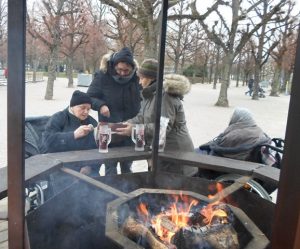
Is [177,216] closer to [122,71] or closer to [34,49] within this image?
[122,71]

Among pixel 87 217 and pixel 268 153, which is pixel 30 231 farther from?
pixel 268 153

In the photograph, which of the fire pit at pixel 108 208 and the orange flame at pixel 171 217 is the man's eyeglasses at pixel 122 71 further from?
the orange flame at pixel 171 217

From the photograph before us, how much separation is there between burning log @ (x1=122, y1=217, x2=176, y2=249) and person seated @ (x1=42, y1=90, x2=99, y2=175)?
3.74ft

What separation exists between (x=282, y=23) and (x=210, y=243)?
13864 millimetres

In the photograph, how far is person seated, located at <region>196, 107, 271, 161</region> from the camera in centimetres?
312

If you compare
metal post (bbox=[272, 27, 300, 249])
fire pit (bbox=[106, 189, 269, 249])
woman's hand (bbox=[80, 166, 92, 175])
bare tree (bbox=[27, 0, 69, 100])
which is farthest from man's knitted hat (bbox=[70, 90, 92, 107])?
bare tree (bbox=[27, 0, 69, 100])

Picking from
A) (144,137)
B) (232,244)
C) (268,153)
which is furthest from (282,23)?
(232,244)

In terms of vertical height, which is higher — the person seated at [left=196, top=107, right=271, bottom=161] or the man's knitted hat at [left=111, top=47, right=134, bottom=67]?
the man's knitted hat at [left=111, top=47, right=134, bottom=67]

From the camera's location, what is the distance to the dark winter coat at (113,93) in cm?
318

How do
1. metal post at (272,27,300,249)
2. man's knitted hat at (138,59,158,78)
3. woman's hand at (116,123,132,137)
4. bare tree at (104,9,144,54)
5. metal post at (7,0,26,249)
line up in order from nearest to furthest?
metal post at (272,27,300,249) < metal post at (7,0,26,249) < woman's hand at (116,123,132,137) < man's knitted hat at (138,59,158,78) < bare tree at (104,9,144,54)

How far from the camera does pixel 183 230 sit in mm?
1599

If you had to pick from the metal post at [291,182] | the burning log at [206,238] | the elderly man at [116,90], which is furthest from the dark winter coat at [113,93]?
the metal post at [291,182]

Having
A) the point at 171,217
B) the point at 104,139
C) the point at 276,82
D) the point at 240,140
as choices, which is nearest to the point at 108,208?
the point at 171,217

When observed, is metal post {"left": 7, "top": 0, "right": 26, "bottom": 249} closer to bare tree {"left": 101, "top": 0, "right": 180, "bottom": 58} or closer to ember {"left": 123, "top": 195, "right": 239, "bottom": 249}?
ember {"left": 123, "top": 195, "right": 239, "bottom": 249}
